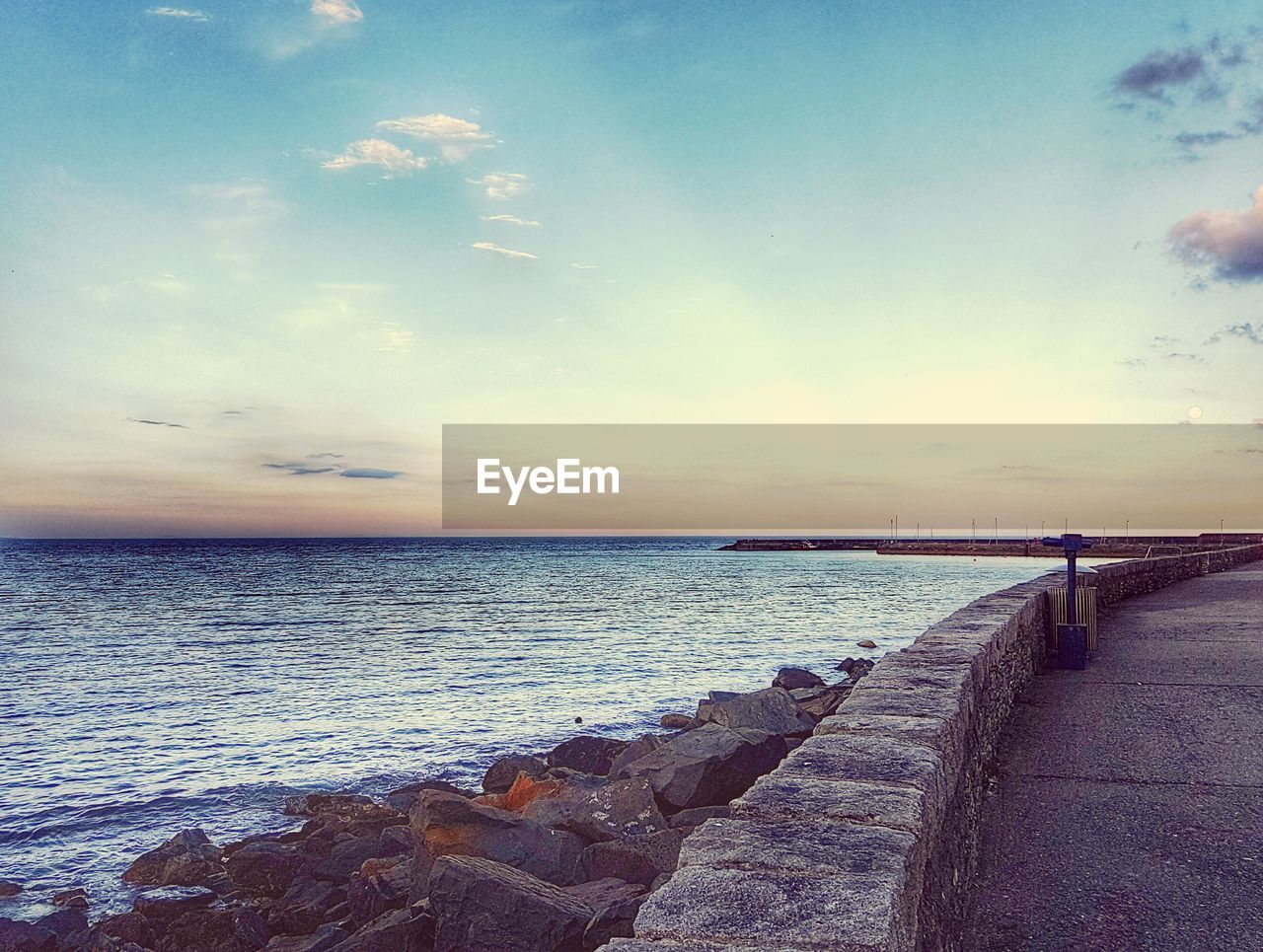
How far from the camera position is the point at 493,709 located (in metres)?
16.4

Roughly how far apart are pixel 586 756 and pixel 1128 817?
7877mm

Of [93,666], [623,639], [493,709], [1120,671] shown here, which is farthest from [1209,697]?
[93,666]

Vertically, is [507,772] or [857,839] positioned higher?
[857,839]

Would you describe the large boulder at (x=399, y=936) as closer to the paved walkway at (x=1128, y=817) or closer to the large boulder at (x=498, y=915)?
the large boulder at (x=498, y=915)

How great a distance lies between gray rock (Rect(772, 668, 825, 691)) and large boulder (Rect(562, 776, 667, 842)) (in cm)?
903

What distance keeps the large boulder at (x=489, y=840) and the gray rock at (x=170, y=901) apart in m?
2.14

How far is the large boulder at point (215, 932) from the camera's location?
6738 mm

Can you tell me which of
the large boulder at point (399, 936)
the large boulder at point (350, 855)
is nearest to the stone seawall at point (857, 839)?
the large boulder at point (399, 936)

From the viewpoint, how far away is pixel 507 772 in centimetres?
1082

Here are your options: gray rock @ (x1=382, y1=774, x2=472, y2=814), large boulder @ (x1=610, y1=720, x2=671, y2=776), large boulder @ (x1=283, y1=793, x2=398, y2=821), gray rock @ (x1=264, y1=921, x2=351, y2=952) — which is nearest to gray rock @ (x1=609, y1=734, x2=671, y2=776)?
large boulder @ (x1=610, y1=720, x2=671, y2=776)

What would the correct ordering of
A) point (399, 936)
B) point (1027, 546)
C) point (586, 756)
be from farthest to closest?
point (1027, 546)
point (586, 756)
point (399, 936)

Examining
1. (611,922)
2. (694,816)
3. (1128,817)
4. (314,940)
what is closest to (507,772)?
(694,816)

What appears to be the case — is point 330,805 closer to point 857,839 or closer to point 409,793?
point 409,793

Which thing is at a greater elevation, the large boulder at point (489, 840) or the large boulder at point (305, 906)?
the large boulder at point (489, 840)
